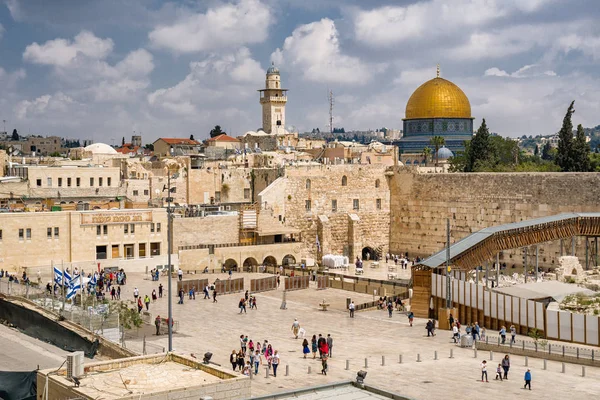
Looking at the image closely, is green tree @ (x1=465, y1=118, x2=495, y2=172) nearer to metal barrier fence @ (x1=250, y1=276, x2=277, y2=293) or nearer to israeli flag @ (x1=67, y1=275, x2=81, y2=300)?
metal barrier fence @ (x1=250, y1=276, x2=277, y2=293)

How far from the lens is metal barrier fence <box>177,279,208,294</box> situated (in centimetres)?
3606

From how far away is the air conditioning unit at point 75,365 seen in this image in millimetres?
14633

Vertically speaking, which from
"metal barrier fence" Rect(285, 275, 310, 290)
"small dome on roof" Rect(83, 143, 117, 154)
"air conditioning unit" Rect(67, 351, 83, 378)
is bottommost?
"metal barrier fence" Rect(285, 275, 310, 290)

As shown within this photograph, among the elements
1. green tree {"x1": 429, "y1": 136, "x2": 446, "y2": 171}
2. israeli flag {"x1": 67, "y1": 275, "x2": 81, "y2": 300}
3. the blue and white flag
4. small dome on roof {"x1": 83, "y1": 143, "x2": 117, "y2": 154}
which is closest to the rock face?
israeli flag {"x1": 67, "y1": 275, "x2": 81, "y2": 300}

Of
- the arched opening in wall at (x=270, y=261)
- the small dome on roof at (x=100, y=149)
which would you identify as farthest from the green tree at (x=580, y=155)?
the small dome on roof at (x=100, y=149)

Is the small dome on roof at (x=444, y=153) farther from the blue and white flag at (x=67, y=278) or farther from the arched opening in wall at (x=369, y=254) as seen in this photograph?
the blue and white flag at (x=67, y=278)

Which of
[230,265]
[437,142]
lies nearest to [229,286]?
[230,265]

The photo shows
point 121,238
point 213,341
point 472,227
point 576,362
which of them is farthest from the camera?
point 472,227

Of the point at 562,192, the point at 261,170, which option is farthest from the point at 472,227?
the point at 261,170

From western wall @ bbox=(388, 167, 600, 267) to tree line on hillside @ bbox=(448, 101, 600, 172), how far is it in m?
8.32

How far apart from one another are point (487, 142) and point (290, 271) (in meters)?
23.6

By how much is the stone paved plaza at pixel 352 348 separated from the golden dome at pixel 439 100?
49.0 m

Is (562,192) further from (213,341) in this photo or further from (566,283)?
(213,341)

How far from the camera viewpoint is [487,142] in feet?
201
